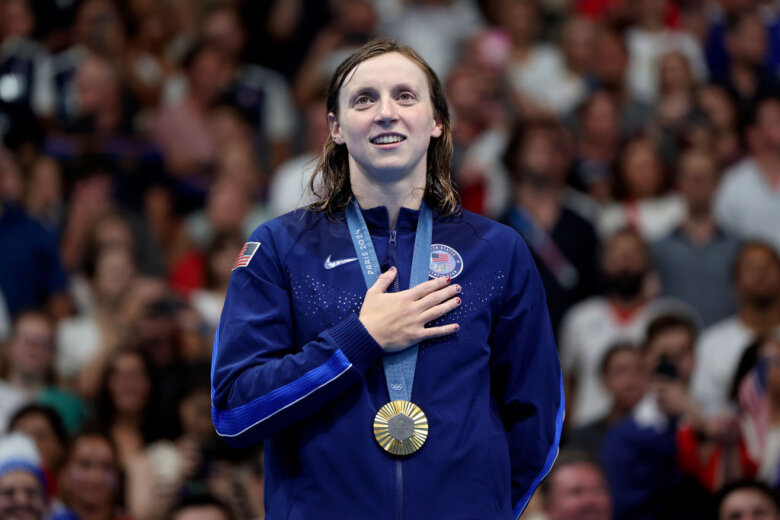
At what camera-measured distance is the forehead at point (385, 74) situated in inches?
132

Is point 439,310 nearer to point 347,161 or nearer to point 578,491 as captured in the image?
point 347,161

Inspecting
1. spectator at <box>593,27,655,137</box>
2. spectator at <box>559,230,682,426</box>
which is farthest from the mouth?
spectator at <box>593,27,655,137</box>

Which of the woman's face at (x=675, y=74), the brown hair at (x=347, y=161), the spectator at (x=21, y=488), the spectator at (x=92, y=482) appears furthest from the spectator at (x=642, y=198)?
the brown hair at (x=347, y=161)

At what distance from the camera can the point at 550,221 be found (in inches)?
325

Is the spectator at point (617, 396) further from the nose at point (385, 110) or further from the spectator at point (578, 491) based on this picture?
the nose at point (385, 110)

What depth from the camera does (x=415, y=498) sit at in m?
3.07

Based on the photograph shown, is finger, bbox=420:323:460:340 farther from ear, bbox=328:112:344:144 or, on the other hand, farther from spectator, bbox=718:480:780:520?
spectator, bbox=718:480:780:520

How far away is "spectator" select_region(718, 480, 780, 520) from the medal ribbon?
3.23m

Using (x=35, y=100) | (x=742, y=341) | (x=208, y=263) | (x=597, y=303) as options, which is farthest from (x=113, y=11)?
(x=742, y=341)

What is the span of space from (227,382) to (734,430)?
3.92m

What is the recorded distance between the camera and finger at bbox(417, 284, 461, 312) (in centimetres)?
315

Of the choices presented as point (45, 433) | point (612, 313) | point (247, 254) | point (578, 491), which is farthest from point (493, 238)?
point (612, 313)

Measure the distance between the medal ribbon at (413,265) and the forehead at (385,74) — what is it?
0.32 metres

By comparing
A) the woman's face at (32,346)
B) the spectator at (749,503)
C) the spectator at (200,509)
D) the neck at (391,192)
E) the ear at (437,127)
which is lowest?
the spectator at (749,503)
